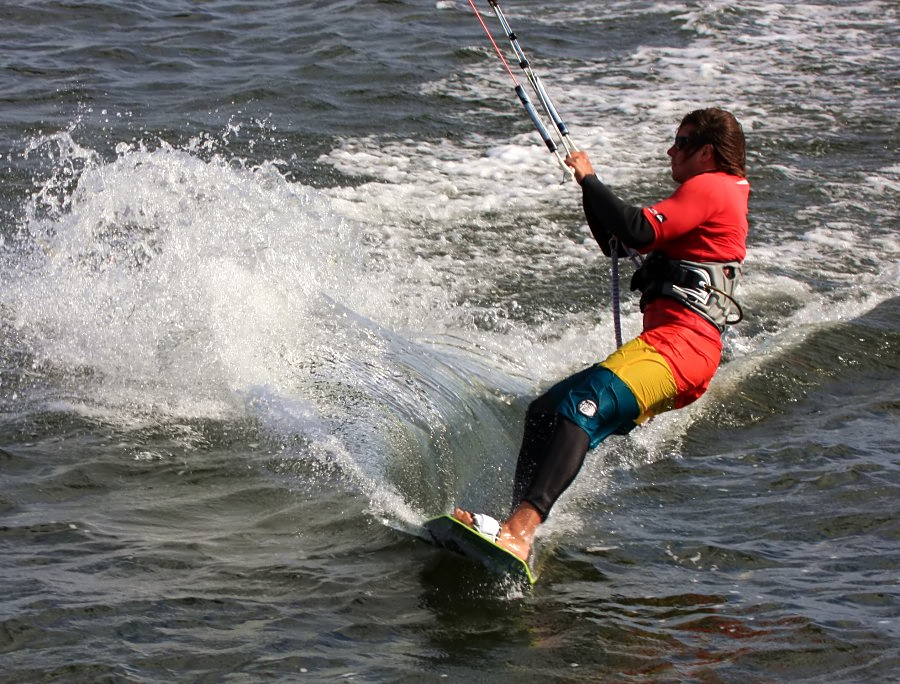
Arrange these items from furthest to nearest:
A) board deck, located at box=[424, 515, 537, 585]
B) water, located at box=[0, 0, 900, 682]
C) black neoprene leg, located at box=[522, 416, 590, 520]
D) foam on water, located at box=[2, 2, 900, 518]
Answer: foam on water, located at box=[2, 2, 900, 518], black neoprene leg, located at box=[522, 416, 590, 520], board deck, located at box=[424, 515, 537, 585], water, located at box=[0, 0, 900, 682]

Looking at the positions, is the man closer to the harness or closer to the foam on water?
the harness

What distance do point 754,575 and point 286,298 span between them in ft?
11.8

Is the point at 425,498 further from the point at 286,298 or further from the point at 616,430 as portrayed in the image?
the point at 286,298

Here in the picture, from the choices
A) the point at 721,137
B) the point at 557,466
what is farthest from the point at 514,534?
the point at 721,137

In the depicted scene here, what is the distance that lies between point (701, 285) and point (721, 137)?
2.19 feet

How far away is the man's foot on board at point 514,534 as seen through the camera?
505 centimetres

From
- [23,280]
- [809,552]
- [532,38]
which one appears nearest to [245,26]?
[532,38]

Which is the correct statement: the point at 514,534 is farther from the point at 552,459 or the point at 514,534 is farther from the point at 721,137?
the point at 721,137

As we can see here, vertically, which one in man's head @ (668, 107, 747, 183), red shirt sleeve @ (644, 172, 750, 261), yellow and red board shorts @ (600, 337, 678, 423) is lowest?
yellow and red board shorts @ (600, 337, 678, 423)

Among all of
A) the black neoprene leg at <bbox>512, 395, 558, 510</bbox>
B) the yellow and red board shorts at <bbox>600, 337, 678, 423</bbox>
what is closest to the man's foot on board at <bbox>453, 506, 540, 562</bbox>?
the black neoprene leg at <bbox>512, 395, 558, 510</bbox>

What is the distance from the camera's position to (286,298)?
304 inches

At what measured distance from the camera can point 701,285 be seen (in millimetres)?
5453

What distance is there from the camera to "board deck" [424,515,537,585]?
197 inches

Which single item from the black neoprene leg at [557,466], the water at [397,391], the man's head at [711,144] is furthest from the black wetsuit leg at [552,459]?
the man's head at [711,144]
